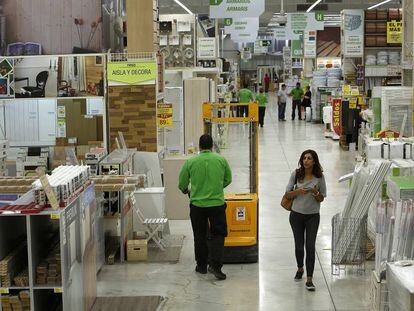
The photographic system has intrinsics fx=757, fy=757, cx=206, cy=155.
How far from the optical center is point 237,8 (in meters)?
19.6

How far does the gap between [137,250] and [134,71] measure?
10.5 feet

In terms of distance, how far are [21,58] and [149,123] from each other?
2411mm

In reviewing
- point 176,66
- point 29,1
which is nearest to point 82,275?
point 29,1

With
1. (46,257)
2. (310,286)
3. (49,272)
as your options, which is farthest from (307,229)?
(49,272)

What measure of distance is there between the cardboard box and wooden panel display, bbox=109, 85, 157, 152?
2628mm

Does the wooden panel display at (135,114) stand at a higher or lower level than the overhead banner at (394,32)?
lower

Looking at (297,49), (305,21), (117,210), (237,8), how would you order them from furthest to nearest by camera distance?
(297,49), (305,21), (237,8), (117,210)

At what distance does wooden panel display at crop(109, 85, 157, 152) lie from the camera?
11375 mm

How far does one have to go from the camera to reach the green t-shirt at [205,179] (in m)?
8.12

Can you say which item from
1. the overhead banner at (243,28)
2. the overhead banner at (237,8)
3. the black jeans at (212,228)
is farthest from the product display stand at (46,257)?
the overhead banner at (243,28)

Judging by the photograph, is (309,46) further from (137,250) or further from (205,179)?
(205,179)

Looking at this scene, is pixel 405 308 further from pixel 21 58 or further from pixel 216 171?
pixel 21 58

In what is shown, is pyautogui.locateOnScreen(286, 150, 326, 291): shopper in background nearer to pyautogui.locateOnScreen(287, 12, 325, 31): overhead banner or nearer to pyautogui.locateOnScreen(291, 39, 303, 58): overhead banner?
pyautogui.locateOnScreen(287, 12, 325, 31): overhead banner

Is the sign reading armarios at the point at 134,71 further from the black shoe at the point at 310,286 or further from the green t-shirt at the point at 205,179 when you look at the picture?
the black shoe at the point at 310,286
